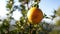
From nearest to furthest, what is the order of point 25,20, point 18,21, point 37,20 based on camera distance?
point 37,20, point 25,20, point 18,21

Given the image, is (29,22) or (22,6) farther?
(22,6)

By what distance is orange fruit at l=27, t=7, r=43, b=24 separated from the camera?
1.58 metres

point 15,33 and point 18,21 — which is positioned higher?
point 18,21

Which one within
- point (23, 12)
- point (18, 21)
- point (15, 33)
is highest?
point (23, 12)

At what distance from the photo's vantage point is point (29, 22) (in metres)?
1.63

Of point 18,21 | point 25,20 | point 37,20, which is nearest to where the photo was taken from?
point 37,20

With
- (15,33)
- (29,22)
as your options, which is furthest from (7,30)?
(29,22)

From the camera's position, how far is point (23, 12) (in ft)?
6.01

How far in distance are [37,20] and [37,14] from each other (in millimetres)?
76

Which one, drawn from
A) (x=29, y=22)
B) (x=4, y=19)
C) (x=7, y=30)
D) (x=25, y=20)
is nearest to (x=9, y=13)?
(x=4, y=19)

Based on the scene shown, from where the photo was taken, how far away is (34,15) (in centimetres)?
164

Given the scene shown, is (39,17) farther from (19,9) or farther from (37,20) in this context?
(19,9)

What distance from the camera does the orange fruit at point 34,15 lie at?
1.58 meters

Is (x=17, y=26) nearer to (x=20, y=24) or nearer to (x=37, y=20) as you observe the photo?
(x=20, y=24)
